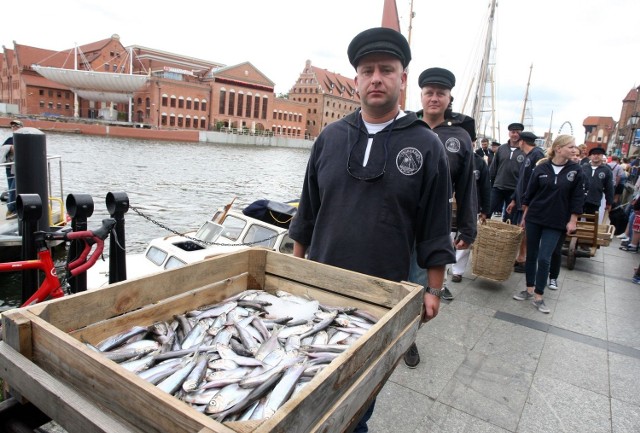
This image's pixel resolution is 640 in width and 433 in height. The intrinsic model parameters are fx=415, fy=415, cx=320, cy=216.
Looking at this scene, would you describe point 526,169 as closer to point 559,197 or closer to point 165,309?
point 559,197

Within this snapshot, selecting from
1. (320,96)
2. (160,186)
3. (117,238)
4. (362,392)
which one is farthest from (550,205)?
(320,96)

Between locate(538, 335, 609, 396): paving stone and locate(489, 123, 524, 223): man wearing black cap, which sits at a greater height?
locate(489, 123, 524, 223): man wearing black cap

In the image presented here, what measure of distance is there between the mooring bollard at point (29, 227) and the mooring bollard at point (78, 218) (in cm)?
28

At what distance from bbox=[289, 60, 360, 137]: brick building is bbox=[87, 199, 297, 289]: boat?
9831 centimetres

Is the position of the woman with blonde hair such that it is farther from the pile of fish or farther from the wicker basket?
the pile of fish

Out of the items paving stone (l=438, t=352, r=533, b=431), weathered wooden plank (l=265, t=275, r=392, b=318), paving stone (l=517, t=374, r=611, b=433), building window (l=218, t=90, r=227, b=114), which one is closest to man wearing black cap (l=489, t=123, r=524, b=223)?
paving stone (l=438, t=352, r=533, b=431)

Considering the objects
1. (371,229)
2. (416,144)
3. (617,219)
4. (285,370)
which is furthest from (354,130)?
(617,219)

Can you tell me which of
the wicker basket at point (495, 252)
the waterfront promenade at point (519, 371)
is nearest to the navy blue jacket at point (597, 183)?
the waterfront promenade at point (519, 371)

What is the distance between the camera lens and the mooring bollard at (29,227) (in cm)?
368

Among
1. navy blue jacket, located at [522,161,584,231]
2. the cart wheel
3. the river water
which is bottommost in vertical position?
the river water

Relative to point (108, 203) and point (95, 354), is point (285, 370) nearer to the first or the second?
point (95, 354)

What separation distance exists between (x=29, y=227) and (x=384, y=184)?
332cm

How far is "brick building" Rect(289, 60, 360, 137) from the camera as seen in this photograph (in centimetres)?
10481

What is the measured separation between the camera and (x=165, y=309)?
2.17 m
